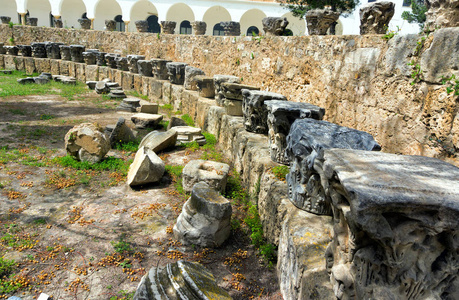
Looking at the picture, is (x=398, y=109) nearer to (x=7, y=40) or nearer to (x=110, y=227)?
(x=110, y=227)

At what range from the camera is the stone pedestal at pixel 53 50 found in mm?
16172

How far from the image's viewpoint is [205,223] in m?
3.69

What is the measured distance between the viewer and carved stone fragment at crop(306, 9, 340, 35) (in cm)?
531

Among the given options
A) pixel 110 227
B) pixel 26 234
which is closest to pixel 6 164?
pixel 26 234

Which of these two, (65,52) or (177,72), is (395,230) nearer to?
(177,72)

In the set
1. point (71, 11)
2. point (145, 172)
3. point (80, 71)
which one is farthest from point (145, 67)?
point (71, 11)

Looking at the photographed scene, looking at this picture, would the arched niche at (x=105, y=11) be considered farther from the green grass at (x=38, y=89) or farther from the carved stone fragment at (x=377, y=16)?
the carved stone fragment at (x=377, y=16)

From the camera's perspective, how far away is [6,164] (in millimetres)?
5645

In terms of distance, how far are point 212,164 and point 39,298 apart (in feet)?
9.54

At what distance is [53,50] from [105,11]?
33.7 feet

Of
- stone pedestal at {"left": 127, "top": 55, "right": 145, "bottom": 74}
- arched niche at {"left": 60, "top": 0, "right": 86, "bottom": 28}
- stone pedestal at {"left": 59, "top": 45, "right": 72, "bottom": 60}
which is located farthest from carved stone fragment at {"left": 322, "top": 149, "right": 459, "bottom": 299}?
arched niche at {"left": 60, "top": 0, "right": 86, "bottom": 28}

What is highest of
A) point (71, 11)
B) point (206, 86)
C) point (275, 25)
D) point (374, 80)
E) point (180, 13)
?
point (180, 13)

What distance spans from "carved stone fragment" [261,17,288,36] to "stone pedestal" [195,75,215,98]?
242cm

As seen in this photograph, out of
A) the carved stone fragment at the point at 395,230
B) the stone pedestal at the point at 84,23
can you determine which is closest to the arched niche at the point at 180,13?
the stone pedestal at the point at 84,23
